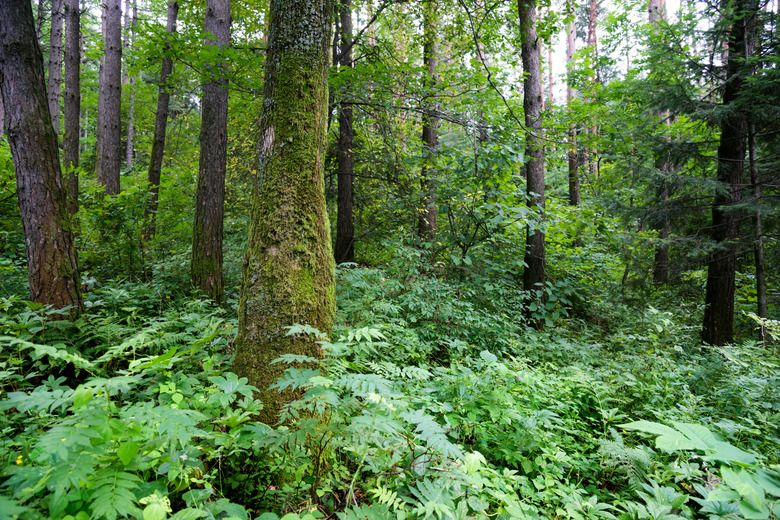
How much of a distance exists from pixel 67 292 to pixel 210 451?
3019mm

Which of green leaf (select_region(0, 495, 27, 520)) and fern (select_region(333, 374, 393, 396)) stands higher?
fern (select_region(333, 374, 393, 396))

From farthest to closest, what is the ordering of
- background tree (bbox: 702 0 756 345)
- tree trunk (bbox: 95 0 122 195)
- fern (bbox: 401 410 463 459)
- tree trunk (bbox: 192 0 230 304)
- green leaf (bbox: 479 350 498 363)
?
1. tree trunk (bbox: 95 0 122 195)
2. background tree (bbox: 702 0 756 345)
3. tree trunk (bbox: 192 0 230 304)
4. green leaf (bbox: 479 350 498 363)
5. fern (bbox: 401 410 463 459)

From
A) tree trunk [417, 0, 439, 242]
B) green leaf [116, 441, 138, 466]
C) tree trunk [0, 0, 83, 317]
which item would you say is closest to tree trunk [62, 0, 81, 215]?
tree trunk [0, 0, 83, 317]

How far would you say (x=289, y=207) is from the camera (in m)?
2.71

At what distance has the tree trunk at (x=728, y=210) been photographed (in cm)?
673

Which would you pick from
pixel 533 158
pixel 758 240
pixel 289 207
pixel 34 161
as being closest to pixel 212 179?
pixel 34 161

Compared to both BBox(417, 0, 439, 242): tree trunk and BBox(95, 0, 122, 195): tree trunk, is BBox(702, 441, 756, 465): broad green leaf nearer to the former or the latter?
BBox(417, 0, 439, 242): tree trunk

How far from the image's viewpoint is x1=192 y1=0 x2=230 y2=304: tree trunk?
564 cm

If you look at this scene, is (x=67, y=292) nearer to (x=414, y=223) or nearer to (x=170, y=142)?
(x=414, y=223)

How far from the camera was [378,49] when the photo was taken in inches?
288

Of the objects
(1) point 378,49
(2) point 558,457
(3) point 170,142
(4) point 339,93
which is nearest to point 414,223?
(4) point 339,93

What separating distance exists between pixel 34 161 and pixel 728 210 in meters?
10.4

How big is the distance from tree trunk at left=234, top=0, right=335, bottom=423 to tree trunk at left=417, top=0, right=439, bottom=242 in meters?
3.41

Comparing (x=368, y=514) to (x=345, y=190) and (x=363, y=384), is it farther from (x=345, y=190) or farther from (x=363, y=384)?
(x=345, y=190)
